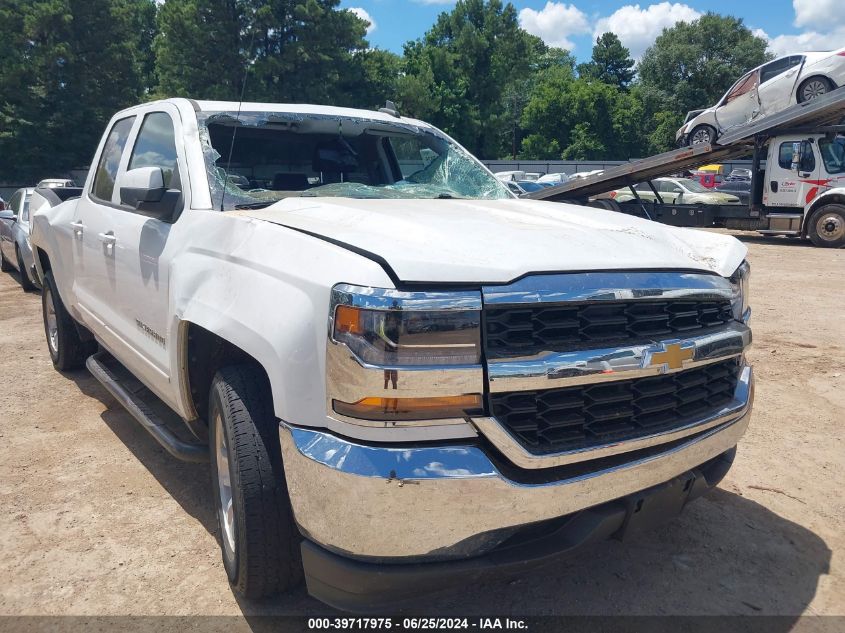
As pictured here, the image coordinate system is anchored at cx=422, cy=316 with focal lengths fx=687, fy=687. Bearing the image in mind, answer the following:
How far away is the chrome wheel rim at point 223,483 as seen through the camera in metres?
2.53

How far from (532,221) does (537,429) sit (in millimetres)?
988

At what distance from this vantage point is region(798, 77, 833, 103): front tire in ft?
50.9

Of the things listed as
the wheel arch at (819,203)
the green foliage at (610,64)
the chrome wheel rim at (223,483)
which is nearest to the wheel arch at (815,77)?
the wheel arch at (819,203)

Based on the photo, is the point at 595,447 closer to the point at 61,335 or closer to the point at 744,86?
the point at 61,335

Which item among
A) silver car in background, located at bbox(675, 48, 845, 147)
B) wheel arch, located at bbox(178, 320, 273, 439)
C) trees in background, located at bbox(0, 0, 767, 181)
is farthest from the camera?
trees in background, located at bbox(0, 0, 767, 181)

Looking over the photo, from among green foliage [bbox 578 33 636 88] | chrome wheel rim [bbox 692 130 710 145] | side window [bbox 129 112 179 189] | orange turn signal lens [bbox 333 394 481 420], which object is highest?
green foliage [bbox 578 33 636 88]

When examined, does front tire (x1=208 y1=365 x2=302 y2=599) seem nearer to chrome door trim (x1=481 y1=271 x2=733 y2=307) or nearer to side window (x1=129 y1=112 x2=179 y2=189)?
chrome door trim (x1=481 y1=271 x2=733 y2=307)

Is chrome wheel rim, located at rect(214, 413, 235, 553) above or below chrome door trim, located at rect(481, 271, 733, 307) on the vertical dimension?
below

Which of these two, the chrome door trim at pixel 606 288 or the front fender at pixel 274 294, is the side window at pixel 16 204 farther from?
the chrome door trim at pixel 606 288

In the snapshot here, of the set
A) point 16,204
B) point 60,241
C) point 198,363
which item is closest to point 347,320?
point 198,363

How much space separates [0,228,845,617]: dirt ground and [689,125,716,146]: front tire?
15.6 metres

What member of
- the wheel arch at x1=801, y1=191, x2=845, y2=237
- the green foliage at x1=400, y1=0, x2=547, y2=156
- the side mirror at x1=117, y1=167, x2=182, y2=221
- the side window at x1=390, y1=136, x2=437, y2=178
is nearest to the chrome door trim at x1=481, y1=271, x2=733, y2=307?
the side mirror at x1=117, y1=167, x2=182, y2=221

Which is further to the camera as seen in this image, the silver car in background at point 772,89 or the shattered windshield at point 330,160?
the silver car in background at point 772,89

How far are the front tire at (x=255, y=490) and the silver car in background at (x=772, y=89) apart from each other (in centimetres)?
1459
